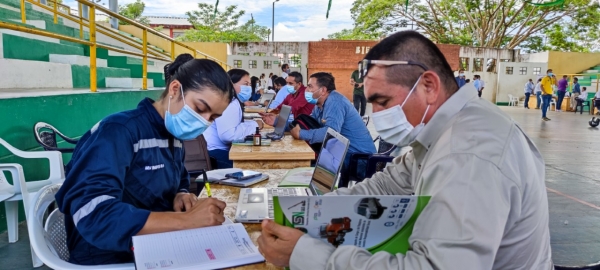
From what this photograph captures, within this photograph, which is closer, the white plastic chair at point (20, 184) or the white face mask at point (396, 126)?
the white face mask at point (396, 126)

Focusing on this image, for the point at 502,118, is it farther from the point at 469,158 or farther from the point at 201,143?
the point at 201,143

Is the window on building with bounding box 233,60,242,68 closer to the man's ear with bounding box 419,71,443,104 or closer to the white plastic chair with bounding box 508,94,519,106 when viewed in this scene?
the white plastic chair with bounding box 508,94,519,106

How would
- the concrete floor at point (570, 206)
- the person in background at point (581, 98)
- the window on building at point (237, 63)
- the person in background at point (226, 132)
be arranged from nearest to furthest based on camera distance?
the concrete floor at point (570, 206)
the person in background at point (226, 132)
the person in background at point (581, 98)
the window on building at point (237, 63)

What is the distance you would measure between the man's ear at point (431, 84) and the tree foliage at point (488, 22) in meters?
24.4

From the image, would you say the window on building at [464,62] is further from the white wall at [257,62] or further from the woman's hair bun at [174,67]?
the woman's hair bun at [174,67]

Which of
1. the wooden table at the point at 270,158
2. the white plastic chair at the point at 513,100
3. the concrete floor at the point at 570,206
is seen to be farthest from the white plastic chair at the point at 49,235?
the white plastic chair at the point at 513,100

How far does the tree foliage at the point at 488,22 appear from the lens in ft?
80.3

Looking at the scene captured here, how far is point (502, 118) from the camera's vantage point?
1.08 metres

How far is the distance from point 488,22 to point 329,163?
1040 inches

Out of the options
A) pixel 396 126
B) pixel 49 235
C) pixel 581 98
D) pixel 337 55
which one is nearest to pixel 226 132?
pixel 49 235

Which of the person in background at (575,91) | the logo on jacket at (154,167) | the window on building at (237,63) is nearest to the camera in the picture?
the logo on jacket at (154,167)

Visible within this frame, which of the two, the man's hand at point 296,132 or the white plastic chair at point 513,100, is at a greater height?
the man's hand at point 296,132

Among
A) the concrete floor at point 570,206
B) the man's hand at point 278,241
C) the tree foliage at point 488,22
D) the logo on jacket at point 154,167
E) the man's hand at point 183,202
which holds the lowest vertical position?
the concrete floor at point 570,206

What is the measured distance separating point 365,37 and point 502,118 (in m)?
26.9
